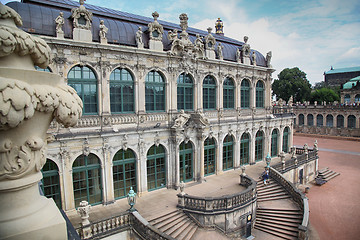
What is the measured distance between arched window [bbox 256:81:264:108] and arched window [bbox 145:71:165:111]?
13.9 m

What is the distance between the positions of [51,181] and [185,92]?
13236mm

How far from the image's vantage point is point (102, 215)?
16.1m

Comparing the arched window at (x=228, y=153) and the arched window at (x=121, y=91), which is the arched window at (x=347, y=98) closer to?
the arched window at (x=228, y=153)

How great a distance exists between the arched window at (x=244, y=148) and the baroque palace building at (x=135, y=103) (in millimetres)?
129

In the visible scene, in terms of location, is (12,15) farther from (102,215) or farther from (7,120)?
(102,215)

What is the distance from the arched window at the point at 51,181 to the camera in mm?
15734

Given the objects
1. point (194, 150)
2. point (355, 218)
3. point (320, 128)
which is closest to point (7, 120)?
point (194, 150)

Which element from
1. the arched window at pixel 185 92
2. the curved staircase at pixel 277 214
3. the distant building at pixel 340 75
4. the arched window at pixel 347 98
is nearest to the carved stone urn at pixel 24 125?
the curved staircase at pixel 277 214

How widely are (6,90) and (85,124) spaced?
1542 cm

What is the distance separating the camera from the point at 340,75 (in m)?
100

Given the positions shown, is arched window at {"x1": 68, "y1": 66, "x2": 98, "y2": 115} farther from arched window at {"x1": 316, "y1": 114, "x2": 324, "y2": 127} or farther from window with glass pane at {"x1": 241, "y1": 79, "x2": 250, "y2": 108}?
arched window at {"x1": 316, "y1": 114, "x2": 324, "y2": 127}

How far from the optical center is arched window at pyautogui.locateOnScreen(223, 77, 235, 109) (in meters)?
26.0

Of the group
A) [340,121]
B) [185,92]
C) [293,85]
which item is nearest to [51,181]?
[185,92]

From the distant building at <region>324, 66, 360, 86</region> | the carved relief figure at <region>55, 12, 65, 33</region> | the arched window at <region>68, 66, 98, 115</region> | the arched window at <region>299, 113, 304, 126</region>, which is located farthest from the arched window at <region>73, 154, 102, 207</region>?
the distant building at <region>324, 66, 360, 86</region>
